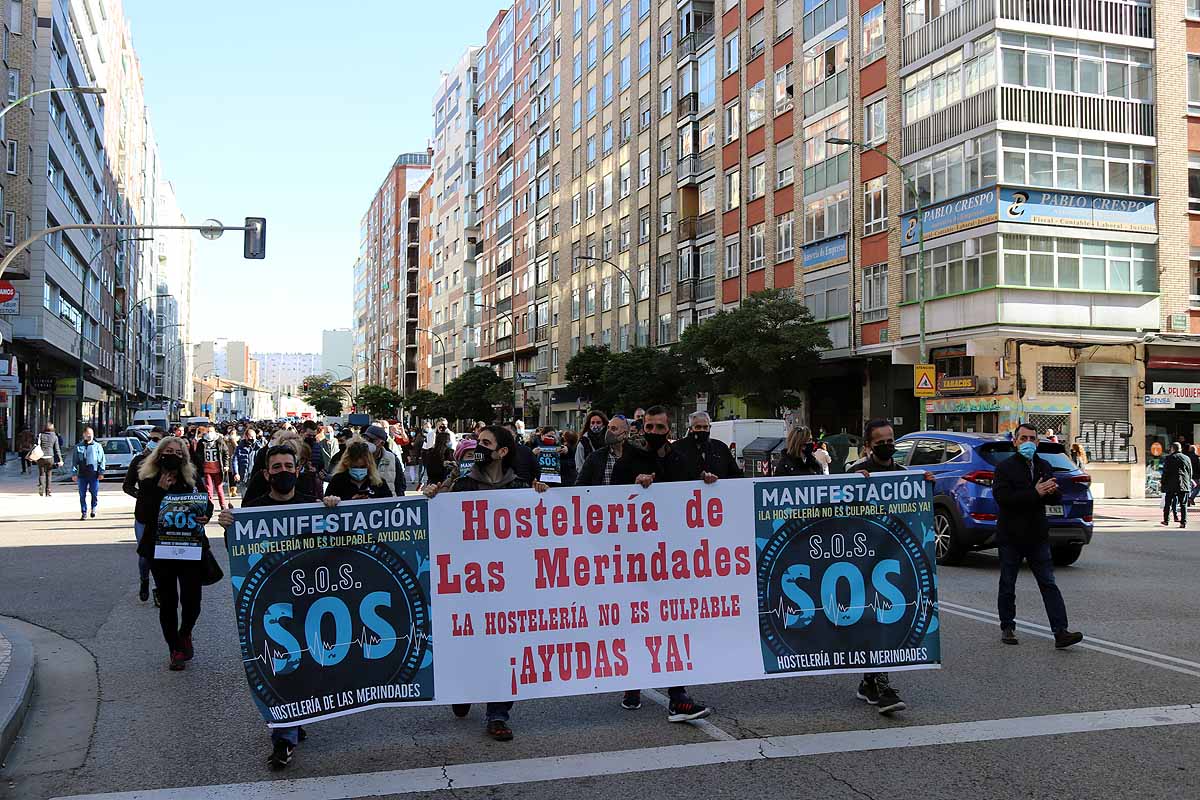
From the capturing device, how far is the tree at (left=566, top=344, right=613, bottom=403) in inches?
2002

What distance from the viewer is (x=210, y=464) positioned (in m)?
14.5

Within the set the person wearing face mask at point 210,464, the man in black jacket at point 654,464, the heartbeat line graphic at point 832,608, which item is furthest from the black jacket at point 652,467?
the person wearing face mask at point 210,464

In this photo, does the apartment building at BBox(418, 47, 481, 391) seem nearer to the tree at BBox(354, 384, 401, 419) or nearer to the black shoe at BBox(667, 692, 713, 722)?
the tree at BBox(354, 384, 401, 419)

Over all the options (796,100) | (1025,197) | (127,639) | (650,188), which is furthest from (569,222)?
(127,639)

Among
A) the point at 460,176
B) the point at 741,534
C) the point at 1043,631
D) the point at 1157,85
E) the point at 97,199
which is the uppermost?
the point at 460,176

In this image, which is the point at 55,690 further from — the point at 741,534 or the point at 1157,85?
the point at 1157,85

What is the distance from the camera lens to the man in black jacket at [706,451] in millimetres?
7121

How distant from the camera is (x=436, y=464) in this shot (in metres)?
16.8

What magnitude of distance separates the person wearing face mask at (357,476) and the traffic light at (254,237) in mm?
16420

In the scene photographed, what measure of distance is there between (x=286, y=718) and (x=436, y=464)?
11.4 metres

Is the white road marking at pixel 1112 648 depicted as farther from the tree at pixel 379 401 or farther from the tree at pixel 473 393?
the tree at pixel 379 401

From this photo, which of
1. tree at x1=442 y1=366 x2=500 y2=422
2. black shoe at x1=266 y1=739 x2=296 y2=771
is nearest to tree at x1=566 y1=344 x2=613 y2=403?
tree at x1=442 y1=366 x2=500 y2=422

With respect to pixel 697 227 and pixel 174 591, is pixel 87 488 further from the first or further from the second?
pixel 697 227

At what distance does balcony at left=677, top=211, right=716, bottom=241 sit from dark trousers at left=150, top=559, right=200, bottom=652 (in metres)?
40.4
